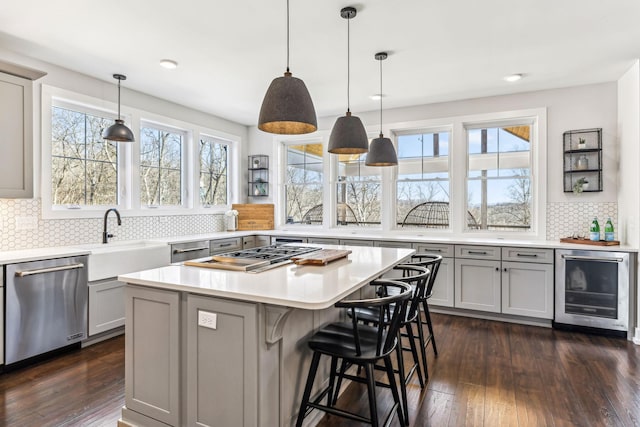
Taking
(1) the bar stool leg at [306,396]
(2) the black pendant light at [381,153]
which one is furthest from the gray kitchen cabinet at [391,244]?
(1) the bar stool leg at [306,396]

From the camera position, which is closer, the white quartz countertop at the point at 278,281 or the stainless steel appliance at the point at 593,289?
the white quartz countertop at the point at 278,281

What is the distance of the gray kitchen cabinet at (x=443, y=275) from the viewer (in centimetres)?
425

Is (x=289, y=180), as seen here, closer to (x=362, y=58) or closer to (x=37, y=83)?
(x=362, y=58)

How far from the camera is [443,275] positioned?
430 cm

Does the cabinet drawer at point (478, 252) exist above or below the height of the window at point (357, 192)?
below

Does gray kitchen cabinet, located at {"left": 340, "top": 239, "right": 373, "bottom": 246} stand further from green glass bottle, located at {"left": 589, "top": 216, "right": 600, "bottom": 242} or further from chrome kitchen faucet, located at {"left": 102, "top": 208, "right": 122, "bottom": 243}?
chrome kitchen faucet, located at {"left": 102, "top": 208, "right": 122, "bottom": 243}

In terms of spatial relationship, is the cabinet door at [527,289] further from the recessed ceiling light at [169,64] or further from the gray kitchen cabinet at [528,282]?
the recessed ceiling light at [169,64]

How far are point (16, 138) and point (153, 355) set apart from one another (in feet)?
7.68

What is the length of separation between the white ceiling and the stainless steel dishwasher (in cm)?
189

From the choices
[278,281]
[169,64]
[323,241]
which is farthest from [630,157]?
[169,64]

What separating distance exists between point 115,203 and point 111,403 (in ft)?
8.16

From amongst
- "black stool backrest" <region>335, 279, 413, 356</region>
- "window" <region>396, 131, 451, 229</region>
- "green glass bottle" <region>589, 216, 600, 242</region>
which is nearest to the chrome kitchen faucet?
"black stool backrest" <region>335, 279, 413, 356</region>

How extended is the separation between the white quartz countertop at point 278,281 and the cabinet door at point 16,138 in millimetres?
1771

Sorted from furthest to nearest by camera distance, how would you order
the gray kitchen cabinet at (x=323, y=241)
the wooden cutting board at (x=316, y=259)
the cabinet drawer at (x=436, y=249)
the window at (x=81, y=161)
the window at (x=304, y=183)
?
the window at (x=304, y=183) → the gray kitchen cabinet at (x=323, y=241) → the cabinet drawer at (x=436, y=249) → the window at (x=81, y=161) → the wooden cutting board at (x=316, y=259)
